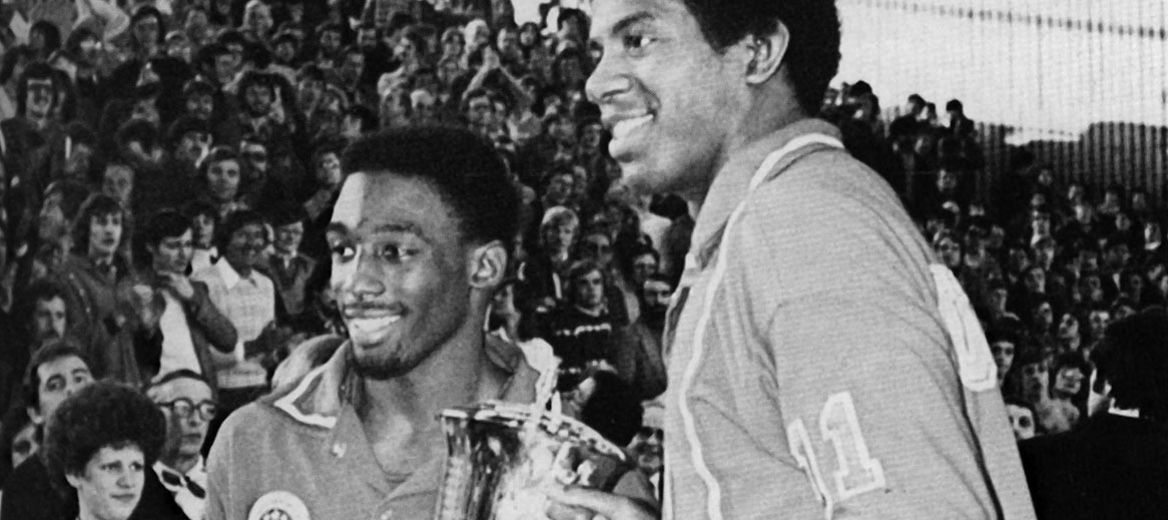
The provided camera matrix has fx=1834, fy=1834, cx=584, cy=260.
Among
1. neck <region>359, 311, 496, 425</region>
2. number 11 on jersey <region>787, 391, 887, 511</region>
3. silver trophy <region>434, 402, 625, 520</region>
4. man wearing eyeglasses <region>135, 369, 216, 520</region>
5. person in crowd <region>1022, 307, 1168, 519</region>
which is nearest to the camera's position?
number 11 on jersey <region>787, 391, 887, 511</region>

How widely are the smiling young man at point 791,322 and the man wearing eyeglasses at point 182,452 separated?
2.36 feet

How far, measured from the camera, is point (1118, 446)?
9.95 ft

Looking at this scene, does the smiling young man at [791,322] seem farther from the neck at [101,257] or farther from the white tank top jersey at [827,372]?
the neck at [101,257]

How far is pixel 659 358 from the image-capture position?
9.16ft

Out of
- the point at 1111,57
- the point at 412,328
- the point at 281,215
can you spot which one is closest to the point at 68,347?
the point at 281,215

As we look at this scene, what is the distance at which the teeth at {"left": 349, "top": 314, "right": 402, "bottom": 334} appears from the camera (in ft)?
9.00

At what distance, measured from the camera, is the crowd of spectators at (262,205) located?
2836mm

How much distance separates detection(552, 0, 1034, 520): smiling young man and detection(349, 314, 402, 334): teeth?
45 cm

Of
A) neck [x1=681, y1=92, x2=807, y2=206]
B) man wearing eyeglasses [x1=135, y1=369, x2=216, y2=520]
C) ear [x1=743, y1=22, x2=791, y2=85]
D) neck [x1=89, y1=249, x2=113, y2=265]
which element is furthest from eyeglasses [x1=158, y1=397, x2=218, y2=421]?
ear [x1=743, y1=22, x2=791, y2=85]

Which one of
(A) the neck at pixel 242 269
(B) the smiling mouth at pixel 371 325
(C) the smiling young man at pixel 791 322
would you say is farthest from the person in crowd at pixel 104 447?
(C) the smiling young man at pixel 791 322

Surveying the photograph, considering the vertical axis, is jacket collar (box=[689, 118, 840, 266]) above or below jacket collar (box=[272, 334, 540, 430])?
above

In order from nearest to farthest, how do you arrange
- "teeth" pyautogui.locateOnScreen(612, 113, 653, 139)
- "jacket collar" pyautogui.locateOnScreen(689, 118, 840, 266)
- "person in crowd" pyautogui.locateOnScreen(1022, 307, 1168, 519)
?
"jacket collar" pyautogui.locateOnScreen(689, 118, 840, 266) < "teeth" pyautogui.locateOnScreen(612, 113, 653, 139) < "person in crowd" pyautogui.locateOnScreen(1022, 307, 1168, 519)

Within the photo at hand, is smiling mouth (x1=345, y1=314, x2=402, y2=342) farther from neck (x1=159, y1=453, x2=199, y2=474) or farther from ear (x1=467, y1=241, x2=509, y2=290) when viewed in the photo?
neck (x1=159, y1=453, x2=199, y2=474)

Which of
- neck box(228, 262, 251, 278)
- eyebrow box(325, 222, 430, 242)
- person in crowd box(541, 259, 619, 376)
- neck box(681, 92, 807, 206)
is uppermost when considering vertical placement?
neck box(681, 92, 807, 206)
